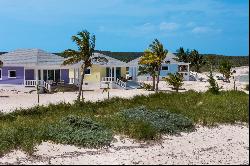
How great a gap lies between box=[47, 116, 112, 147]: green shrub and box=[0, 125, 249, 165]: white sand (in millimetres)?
298

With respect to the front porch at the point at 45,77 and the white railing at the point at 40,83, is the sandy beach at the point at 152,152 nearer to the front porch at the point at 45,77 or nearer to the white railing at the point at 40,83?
the white railing at the point at 40,83

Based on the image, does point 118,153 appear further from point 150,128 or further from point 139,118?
point 139,118

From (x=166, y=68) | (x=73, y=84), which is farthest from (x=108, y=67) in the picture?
(x=166, y=68)

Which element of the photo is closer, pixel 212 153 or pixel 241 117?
pixel 212 153

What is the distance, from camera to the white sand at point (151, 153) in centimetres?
1208

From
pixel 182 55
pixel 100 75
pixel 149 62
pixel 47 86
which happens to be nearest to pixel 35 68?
pixel 47 86

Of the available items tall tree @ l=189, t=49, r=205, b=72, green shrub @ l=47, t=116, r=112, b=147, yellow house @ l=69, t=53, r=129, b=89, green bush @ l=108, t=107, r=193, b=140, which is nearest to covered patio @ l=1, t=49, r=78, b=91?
yellow house @ l=69, t=53, r=129, b=89

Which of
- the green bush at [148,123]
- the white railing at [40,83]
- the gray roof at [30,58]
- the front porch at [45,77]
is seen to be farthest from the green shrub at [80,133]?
the gray roof at [30,58]

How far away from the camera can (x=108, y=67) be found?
165ft

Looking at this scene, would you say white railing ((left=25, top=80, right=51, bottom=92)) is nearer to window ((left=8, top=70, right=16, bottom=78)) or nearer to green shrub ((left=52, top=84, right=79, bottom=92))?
green shrub ((left=52, top=84, right=79, bottom=92))

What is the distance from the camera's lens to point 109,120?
55.2 feet

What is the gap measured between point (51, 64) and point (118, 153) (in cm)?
3291

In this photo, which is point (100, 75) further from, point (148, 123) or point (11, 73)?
point (148, 123)

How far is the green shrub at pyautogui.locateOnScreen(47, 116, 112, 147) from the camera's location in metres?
13.7
